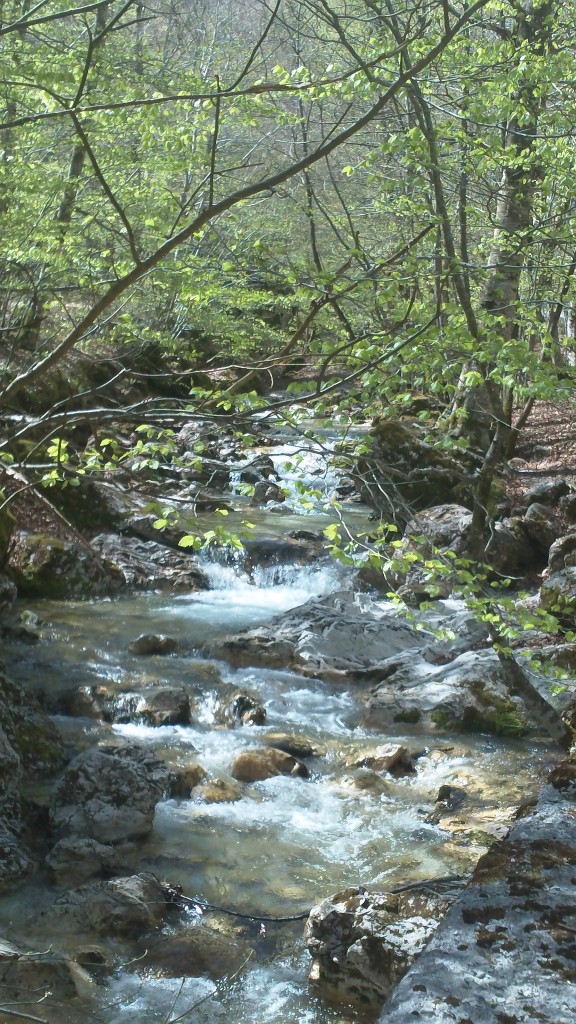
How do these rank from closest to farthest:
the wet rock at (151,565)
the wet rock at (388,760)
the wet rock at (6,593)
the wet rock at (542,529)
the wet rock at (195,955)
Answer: the wet rock at (195,955) < the wet rock at (388,760) < the wet rock at (6,593) < the wet rock at (151,565) < the wet rock at (542,529)

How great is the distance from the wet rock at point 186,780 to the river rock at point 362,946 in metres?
2.20

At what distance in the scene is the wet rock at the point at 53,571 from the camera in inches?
452

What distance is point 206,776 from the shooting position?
6859 mm

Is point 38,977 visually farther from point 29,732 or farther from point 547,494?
point 547,494

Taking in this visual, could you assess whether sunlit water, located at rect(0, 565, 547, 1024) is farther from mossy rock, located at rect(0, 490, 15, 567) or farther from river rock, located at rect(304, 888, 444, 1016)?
→ mossy rock, located at rect(0, 490, 15, 567)

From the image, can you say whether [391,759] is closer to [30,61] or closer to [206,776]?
[206,776]

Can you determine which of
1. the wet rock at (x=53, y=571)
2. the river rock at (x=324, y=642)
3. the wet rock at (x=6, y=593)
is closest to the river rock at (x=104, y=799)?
the river rock at (x=324, y=642)

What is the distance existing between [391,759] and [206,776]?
1542 millimetres

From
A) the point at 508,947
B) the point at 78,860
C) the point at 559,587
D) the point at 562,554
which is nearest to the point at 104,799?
the point at 78,860

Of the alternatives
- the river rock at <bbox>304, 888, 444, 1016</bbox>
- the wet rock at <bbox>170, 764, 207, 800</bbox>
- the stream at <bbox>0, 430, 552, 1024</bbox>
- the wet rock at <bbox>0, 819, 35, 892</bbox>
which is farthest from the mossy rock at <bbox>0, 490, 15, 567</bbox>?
the river rock at <bbox>304, 888, 444, 1016</bbox>

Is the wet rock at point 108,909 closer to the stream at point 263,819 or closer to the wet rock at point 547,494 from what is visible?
the stream at point 263,819

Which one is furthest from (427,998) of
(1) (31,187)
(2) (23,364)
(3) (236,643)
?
(2) (23,364)

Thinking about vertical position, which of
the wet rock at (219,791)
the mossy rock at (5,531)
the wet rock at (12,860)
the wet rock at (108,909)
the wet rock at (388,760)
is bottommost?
the wet rock at (388,760)

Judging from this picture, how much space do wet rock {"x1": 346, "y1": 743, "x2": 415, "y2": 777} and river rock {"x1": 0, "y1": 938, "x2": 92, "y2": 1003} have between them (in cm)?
337
